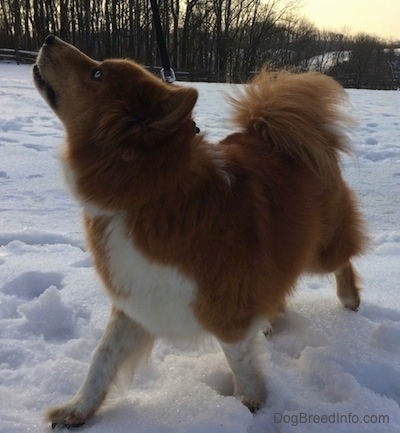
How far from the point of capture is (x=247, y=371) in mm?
2066

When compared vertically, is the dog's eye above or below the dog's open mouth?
above

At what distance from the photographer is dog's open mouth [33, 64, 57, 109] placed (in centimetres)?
197

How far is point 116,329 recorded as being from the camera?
2127 millimetres

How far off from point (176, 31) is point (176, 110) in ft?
107

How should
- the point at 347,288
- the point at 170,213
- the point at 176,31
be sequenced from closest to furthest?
the point at 170,213 → the point at 347,288 → the point at 176,31

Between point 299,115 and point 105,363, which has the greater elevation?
point 299,115

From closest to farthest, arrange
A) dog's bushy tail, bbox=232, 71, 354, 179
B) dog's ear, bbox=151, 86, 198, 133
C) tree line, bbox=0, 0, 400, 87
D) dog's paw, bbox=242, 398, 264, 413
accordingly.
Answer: dog's ear, bbox=151, 86, 198, 133
dog's paw, bbox=242, 398, 264, 413
dog's bushy tail, bbox=232, 71, 354, 179
tree line, bbox=0, 0, 400, 87

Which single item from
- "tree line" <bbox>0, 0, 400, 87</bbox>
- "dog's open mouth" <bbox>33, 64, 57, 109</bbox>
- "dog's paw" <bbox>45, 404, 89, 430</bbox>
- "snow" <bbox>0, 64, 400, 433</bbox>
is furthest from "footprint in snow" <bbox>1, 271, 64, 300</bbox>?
"tree line" <bbox>0, 0, 400, 87</bbox>

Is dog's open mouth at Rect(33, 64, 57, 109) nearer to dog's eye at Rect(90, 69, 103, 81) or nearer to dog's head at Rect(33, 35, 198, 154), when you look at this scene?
dog's head at Rect(33, 35, 198, 154)

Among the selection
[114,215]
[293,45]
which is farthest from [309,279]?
[293,45]

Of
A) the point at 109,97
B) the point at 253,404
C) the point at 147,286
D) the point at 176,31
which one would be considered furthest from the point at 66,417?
the point at 176,31

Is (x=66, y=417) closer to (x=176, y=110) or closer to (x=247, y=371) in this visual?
(x=247, y=371)

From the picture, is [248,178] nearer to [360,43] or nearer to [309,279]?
[309,279]

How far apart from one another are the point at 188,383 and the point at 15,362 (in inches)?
30.6
